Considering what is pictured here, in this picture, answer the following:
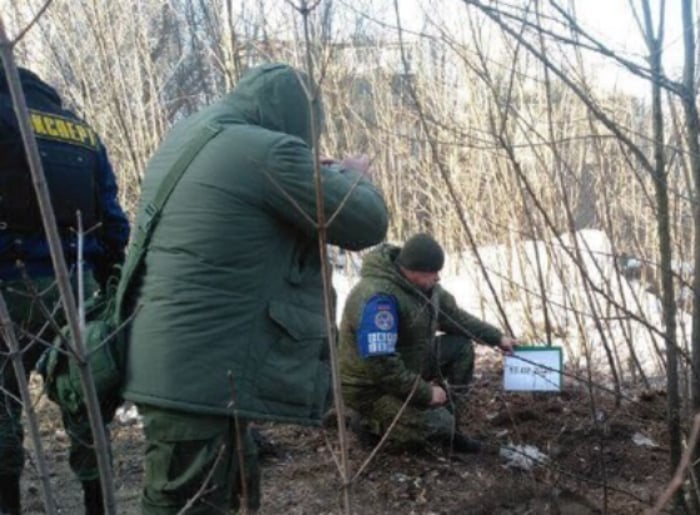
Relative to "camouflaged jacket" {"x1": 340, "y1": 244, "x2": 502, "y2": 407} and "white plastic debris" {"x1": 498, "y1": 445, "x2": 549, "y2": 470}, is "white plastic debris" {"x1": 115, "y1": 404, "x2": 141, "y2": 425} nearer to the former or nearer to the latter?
"camouflaged jacket" {"x1": 340, "y1": 244, "x2": 502, "y2": 407}

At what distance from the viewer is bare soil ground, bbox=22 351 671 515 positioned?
2.91 meters

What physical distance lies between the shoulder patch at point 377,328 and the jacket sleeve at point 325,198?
1.26m

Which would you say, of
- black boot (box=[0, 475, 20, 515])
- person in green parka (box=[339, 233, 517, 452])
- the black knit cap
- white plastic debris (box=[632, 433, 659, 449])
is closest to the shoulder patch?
person in green parka (box=[339, 233, 517, 452])

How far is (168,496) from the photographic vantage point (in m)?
2.08

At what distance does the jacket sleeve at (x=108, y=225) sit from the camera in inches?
113

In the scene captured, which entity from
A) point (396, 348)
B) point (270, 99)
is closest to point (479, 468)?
point (396, 348)

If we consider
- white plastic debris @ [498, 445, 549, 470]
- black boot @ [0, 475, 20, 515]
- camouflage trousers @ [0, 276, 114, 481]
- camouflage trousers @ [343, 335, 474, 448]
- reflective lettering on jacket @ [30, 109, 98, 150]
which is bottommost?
white plastic debris @ [498, 445, 549, 470]

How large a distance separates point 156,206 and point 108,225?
87 cm

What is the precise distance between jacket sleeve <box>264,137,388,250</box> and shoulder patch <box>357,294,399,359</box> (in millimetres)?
1263

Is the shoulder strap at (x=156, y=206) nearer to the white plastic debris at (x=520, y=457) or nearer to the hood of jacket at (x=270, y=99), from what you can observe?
the hood of jacket at (x=270, y=99)

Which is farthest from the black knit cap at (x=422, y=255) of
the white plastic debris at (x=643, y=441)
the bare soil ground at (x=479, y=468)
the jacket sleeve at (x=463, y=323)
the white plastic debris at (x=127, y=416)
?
the white plastic debris at (x=127, y=416)

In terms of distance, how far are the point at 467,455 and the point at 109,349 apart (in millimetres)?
1931

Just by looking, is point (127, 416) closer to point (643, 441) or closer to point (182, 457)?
point (182, 457)

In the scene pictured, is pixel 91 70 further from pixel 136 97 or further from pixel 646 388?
pixel 646 388
